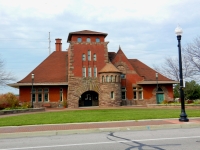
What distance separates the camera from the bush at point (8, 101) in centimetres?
2735

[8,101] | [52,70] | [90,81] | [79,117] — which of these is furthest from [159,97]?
[79,117]

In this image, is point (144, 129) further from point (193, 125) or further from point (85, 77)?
point (85, 77)

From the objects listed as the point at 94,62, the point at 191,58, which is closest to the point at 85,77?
the point at 94,62

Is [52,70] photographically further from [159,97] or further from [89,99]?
[159,97]

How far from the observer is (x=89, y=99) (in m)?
38.9

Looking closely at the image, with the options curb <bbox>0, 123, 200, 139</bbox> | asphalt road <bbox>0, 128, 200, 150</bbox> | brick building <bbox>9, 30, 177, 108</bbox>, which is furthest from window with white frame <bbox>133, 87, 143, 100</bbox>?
asphalt road <bbox>0, 128, 200, 150</bbox>

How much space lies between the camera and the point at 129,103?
38.1 m

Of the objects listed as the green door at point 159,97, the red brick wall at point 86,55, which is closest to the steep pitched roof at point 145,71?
the green door at point 159,97

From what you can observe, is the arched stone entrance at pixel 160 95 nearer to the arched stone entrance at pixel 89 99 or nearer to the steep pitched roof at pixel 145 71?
the steep pitched roof at pixel 145 71

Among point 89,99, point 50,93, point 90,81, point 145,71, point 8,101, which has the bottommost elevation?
point 89,99

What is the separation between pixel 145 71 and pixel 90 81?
405 inches

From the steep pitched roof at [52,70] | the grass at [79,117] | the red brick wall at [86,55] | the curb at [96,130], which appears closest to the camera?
the curb at [96,130]

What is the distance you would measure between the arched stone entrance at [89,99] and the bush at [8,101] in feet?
37.0

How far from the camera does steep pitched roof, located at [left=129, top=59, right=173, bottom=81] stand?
39.5m
